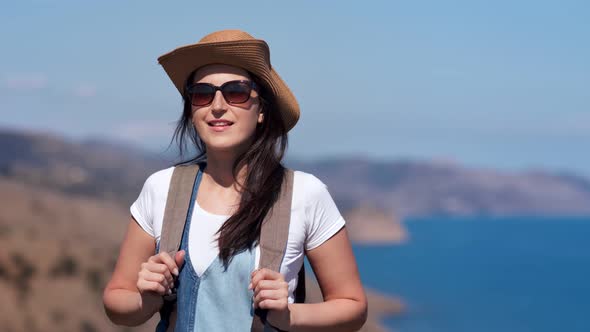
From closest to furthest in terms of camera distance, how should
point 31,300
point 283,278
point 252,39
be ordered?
point 283,278 → point 252,39 → point 31,300

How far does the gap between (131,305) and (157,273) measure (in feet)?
0.94

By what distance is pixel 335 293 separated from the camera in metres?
3.88

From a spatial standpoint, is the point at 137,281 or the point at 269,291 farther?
the point at 137,281

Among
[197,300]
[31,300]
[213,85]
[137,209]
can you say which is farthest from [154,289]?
[31,300]

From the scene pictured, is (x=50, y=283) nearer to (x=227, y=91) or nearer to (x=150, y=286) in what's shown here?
(x=227, y=91)

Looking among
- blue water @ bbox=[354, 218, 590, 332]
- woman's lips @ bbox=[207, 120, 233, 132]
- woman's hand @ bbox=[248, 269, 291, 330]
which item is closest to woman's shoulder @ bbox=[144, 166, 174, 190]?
woman's lips @ bbox=[207, 120, 233, 132]

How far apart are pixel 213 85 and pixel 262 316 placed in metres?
0.97

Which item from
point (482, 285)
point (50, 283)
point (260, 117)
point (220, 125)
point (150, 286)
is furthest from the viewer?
point (482, 285)

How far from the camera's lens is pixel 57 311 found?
1390 inches

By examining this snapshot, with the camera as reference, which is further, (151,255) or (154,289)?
(151,255)

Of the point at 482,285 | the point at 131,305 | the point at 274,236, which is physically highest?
the point at 482,285

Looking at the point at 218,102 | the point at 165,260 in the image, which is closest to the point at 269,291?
the point at 165,260

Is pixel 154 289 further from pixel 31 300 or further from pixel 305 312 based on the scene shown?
pixel 31 300

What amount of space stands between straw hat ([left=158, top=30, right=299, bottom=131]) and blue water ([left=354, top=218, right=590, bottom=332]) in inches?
3233
